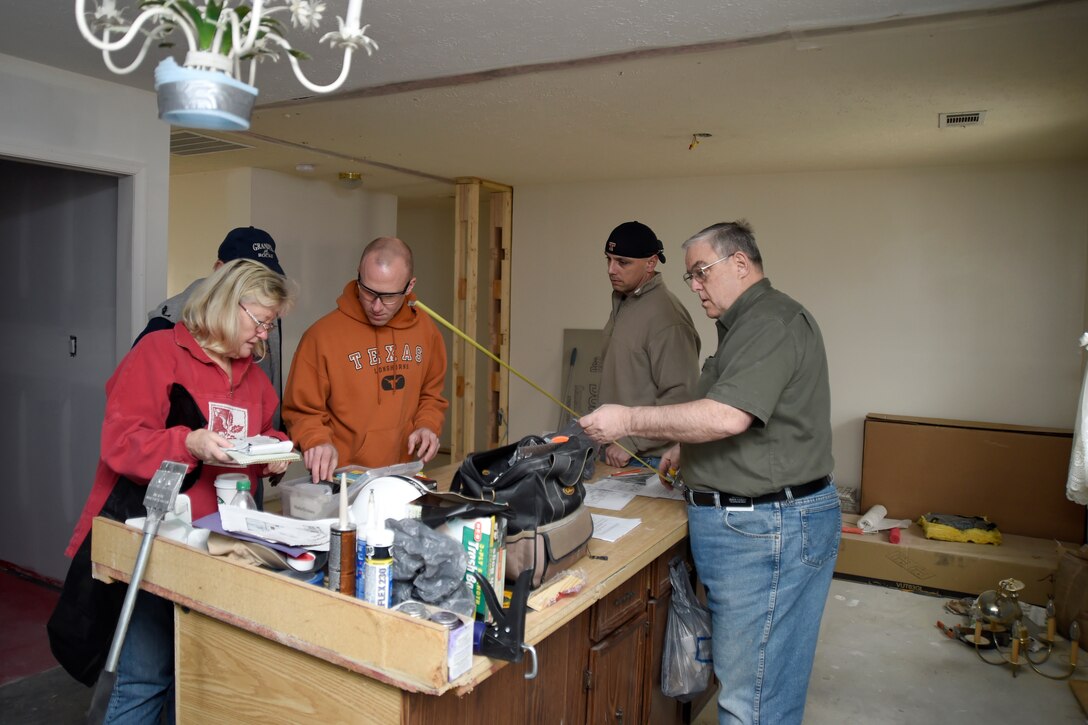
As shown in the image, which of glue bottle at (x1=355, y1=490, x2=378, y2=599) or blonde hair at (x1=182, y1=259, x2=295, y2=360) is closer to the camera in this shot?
glue bottle at (x1=355, y1=490, x2=378, y2=599)

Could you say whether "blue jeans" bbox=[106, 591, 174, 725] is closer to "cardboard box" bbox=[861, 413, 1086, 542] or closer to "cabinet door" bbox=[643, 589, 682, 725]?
A: "cabinet door" bbox=[643, 589, 682, 725]

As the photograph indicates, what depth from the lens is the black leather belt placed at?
218cm

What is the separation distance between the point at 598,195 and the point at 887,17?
3.55m

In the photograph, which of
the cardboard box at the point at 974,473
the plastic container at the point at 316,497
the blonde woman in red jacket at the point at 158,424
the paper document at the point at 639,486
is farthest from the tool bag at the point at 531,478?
the cardboard box at the point at 974,473

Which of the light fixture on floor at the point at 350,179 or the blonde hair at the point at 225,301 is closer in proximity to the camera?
the blonde hair at the point at 225,301

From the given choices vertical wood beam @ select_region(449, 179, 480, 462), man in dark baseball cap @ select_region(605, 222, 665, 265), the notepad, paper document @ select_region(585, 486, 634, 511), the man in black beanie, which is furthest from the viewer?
vertical wood beam @ select_region(449, 179, 480, 462)

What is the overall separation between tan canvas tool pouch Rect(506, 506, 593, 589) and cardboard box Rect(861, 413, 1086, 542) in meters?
3.54

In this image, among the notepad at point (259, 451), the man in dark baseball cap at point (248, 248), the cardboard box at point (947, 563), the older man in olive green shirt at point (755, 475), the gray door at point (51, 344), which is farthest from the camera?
the cardboard box at point (947, 563)

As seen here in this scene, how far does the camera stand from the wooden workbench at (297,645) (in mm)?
1374

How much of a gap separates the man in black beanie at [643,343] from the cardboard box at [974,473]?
2235 millimetres

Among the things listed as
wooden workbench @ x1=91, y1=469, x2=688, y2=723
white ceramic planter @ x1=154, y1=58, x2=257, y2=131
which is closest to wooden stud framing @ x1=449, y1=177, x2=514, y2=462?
wooden workbench @ x1=91, y1=469, x2=688, y2=723

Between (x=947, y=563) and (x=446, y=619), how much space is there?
390 cm

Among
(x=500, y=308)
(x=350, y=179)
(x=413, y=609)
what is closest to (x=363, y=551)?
(x=413, y=609)

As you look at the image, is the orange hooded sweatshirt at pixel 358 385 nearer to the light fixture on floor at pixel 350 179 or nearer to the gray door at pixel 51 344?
the gray door at pixel 51 344
